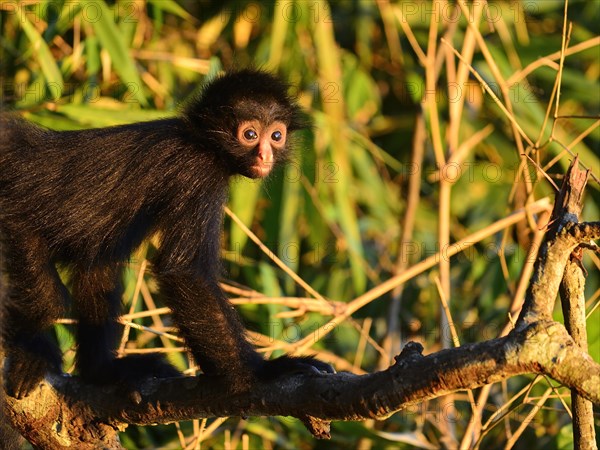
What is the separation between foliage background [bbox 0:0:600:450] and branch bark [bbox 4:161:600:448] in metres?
1.39

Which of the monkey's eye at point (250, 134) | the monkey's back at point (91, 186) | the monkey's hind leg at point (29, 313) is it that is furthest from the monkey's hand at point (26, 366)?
the monkey's eye at point (250, 134)

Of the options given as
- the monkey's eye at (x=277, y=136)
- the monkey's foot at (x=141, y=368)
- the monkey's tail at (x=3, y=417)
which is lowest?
the monkey's tail at (x=3, y=417)

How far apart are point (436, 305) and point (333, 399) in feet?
19.3

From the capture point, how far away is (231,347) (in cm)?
505

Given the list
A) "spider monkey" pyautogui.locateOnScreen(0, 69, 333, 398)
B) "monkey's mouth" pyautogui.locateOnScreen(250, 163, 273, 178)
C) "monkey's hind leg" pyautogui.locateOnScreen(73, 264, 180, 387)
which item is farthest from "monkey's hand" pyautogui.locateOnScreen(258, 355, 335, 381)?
"monkey's mouth" pyautogui.locateOnScreen(250, 163, 273, 178)

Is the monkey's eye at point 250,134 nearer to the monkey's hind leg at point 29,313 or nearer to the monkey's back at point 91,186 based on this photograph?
the monkey's back at point 91,186

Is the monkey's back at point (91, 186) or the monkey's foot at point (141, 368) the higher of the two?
the monkey's back at point (91, 186)

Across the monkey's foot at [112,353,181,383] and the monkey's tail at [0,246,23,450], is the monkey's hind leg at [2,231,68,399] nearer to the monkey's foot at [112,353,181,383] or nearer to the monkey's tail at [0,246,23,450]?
the monkey's tail at [0,246,23,450]

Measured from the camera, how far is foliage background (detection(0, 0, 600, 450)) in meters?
7.79

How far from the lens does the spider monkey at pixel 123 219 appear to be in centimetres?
524

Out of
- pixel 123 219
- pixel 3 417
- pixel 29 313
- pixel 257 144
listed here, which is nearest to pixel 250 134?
pixel 257 144

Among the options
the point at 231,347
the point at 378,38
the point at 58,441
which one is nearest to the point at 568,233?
the point at 231,347

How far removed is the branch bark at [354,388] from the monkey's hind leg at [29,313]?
4.0 inches

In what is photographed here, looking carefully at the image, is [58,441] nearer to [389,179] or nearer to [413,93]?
[413,93]
